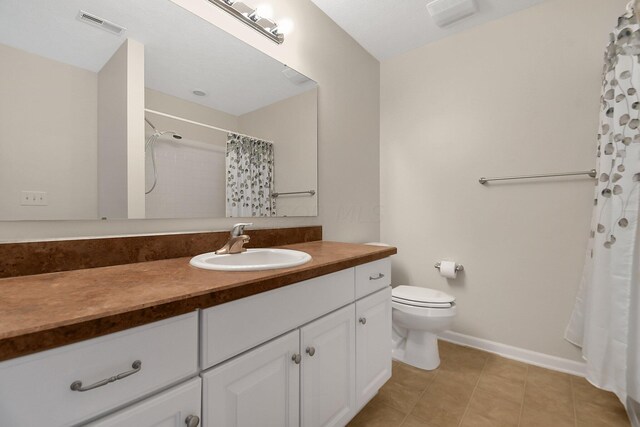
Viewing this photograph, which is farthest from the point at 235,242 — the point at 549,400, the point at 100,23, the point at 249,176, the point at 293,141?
the point at 549,400

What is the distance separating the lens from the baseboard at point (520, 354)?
1.72m

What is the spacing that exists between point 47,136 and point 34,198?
0.19 meters

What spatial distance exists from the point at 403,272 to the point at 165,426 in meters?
2.04

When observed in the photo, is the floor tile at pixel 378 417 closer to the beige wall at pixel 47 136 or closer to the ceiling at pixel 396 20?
the beige wall at pixel 47 136

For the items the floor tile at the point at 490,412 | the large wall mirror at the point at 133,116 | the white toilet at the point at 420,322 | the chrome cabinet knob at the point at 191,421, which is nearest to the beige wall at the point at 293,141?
the large wall mirror at the point at 133,116

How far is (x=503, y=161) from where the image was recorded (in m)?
1.93

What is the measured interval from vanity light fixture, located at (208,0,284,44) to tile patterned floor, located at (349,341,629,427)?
2.00 metres

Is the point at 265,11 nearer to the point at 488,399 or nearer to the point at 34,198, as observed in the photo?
the point at 34,198

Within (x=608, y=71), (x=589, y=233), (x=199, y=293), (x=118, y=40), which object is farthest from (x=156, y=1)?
(x=589, y=233)

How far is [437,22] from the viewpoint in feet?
6.49

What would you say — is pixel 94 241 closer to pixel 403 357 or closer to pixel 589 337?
pixel 403 357

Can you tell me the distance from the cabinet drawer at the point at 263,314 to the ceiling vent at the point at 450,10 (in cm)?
185

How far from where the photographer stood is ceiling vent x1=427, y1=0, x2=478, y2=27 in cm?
178

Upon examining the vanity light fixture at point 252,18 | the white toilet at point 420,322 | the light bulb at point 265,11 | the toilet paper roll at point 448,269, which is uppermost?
the light bulb at point 265,11
